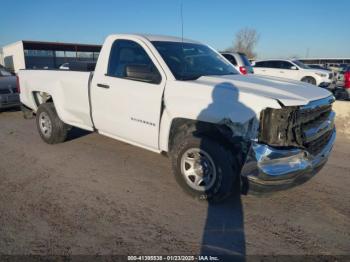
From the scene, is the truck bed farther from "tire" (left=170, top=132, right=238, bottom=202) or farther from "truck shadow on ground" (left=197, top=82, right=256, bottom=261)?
"truck shadow on ground" (left=197, top=82, right=256, bottom=261)

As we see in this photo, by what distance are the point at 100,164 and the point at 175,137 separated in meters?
1.76

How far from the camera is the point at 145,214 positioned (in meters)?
3.51

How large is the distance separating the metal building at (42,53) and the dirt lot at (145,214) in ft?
102

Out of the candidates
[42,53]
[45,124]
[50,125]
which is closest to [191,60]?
[50,125]

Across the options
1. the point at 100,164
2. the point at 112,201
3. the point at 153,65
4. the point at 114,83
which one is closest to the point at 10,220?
the point at 112,201

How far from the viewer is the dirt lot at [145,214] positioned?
9.64 feet

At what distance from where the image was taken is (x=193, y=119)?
3.64m

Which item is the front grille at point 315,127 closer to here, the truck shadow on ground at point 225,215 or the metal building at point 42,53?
the truck shadow on ground at point 225,215

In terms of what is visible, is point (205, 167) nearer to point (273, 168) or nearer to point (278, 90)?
point (273, 168)

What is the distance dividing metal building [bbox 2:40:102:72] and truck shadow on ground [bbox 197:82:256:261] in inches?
1270

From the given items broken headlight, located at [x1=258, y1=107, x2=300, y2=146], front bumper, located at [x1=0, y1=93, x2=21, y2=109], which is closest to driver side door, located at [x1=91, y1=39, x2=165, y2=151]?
broken headlight, located at [x1=258, y1=107, x2=300, y2=146]

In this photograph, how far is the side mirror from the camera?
3.94 m

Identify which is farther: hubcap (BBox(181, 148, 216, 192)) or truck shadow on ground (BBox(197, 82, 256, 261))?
hubcap (BBox(181, 148, 216, 192))

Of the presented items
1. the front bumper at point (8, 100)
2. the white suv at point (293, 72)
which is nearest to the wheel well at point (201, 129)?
the front bumper at point (8, 100)
